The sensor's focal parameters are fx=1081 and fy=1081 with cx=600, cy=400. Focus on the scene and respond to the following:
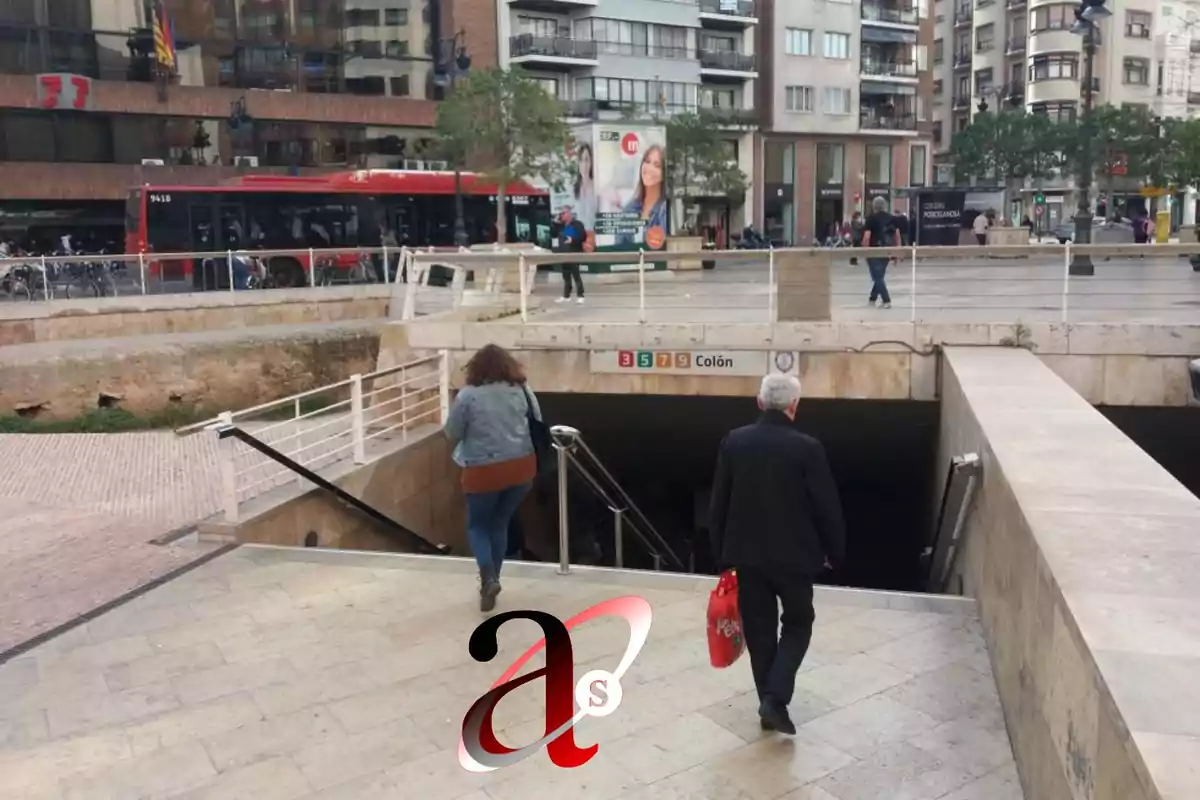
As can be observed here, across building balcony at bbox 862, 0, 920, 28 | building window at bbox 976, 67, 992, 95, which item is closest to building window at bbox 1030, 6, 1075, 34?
building window at bbox 976, 67, 992, 95

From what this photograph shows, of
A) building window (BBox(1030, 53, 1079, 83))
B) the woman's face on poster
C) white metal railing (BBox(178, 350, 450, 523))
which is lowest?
white metal railing (BBox(178, 350, 450, 523))

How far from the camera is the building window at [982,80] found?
75812 mm

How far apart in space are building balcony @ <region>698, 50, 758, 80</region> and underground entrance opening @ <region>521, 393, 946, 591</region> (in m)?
41.8

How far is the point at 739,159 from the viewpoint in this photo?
55.6 m

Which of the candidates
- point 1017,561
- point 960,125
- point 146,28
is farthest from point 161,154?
point 960,125

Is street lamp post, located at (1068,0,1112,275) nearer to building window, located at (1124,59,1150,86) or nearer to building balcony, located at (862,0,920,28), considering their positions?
building balcony, located at (862,0,920,28)

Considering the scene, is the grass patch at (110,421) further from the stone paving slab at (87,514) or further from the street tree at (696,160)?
the street tree at (696,160)

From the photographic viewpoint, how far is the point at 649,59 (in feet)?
172

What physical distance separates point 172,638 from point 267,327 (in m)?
14.7

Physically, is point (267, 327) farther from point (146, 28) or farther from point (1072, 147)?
point (1072, 147)

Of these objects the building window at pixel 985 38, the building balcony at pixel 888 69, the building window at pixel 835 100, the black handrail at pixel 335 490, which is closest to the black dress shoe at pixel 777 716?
the black handrail at pixel 335 490

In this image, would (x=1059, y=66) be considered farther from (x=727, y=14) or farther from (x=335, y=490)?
(x=335, y=490)

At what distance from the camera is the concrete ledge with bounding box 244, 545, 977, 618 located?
629cm

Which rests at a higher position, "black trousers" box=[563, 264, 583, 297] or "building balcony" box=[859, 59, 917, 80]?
"building balcony" box=[859, 59, 917, 80]
